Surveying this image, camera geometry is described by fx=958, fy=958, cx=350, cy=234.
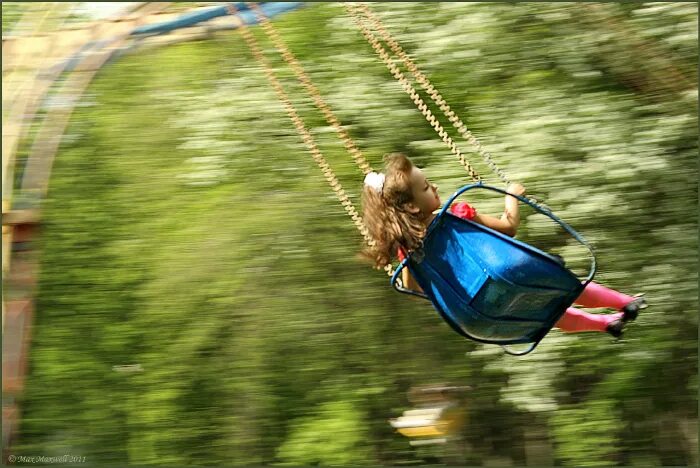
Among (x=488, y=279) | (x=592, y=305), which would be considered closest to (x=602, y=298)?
(x=592, y=305)

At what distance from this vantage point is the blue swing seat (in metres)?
2.33

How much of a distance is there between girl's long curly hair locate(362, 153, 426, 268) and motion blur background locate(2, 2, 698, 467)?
0.87 meters

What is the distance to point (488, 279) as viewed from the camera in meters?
2.35

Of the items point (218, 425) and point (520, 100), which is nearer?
point (520, 100)

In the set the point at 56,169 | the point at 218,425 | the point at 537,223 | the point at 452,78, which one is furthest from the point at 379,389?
the point at 56,169

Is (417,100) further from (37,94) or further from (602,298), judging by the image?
(37,94)

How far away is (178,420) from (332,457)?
0.61 meters

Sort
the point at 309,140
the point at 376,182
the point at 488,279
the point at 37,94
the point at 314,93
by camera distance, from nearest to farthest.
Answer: the point at 488,279 → the point at 376,182 → the point at 309,140 → the point at 314,93 → the point at 37,94

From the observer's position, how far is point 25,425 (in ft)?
12.1

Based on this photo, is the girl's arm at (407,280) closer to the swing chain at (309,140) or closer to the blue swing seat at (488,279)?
the swing chain at (309,140)

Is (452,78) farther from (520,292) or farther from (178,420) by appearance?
(178,420)

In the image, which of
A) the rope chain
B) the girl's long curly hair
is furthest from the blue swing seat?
the rope chain

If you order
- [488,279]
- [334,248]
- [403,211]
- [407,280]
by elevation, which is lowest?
[334,248]

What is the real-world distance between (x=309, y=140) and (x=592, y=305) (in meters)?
0.99
